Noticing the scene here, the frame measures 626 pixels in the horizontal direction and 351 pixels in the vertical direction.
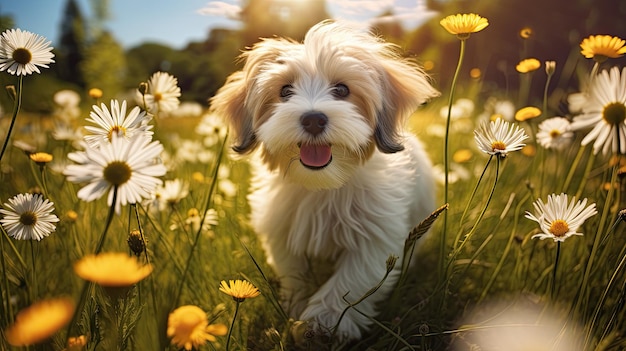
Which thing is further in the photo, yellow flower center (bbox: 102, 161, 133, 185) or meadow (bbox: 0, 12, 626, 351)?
meadow (bbox: 0, 12, 626, 351)

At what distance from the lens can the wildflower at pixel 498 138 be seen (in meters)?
1.81

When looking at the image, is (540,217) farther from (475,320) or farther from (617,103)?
(475,320)

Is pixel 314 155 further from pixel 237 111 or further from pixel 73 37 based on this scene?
pixel 73 37

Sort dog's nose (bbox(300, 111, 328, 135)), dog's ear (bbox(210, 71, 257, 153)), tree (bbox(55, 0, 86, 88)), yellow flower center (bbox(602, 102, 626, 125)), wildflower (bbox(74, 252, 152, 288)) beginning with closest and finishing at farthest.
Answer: wildflower (bbox(74, 252, 152, 288)), yellow flower center (bbox(602, 102, 626, 125)), dog's nose (bbox(300, 111, 328, 135)), dog's ear (bbox(210, 71, 257, 153)), tree (bbox(55, 0, 86, 88))

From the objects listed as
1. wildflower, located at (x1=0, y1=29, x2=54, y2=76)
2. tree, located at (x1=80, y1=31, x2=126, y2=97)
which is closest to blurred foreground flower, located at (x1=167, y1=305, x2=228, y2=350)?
wildflower, located at (x1=0, y1=29, x2=54, y2=76)

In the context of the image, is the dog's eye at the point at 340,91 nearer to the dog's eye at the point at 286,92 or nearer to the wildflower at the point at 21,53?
the dog's eye at the point at 286,92

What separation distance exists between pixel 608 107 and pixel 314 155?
1324 millimetres

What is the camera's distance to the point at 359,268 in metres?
2.69

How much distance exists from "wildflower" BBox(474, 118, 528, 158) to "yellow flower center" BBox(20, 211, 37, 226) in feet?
5.21

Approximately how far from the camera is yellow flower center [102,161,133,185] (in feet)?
4.07

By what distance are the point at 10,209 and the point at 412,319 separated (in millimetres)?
1780

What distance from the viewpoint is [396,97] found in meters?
2.90

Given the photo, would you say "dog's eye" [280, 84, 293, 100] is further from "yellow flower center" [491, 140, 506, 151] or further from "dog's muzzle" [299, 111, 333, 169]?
"yellow flower center" [491, 140, 506, 151]

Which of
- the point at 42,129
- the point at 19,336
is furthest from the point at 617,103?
the point at 42,129
